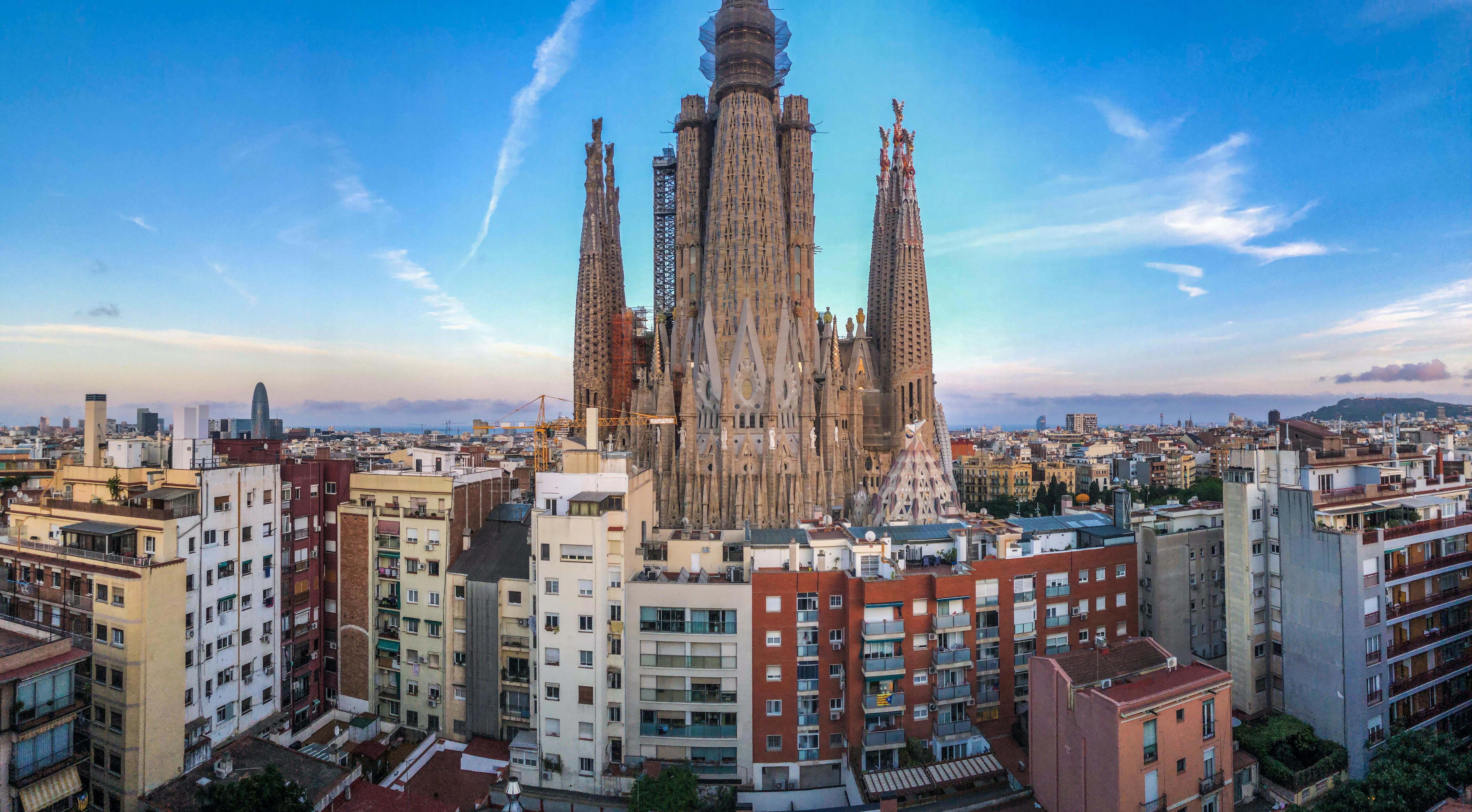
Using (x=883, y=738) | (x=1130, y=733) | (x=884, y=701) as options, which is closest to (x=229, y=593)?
(x=884, y=701)

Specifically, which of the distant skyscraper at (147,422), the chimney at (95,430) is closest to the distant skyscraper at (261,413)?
the distant skyscraper at (147,422)

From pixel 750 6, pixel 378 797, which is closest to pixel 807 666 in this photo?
pixel 378 797

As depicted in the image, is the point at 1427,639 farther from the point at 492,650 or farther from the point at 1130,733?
the point at 492,650

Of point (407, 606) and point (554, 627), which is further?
point (407, 606)

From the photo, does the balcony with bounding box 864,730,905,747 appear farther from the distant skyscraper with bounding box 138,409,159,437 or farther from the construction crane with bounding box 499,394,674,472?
the distant skyscraper with bounding box 138,409,159,437

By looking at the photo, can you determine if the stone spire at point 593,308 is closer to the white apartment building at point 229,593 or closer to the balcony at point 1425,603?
the white apartment building at point 229,593

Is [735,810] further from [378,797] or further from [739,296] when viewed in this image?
[739,296]
